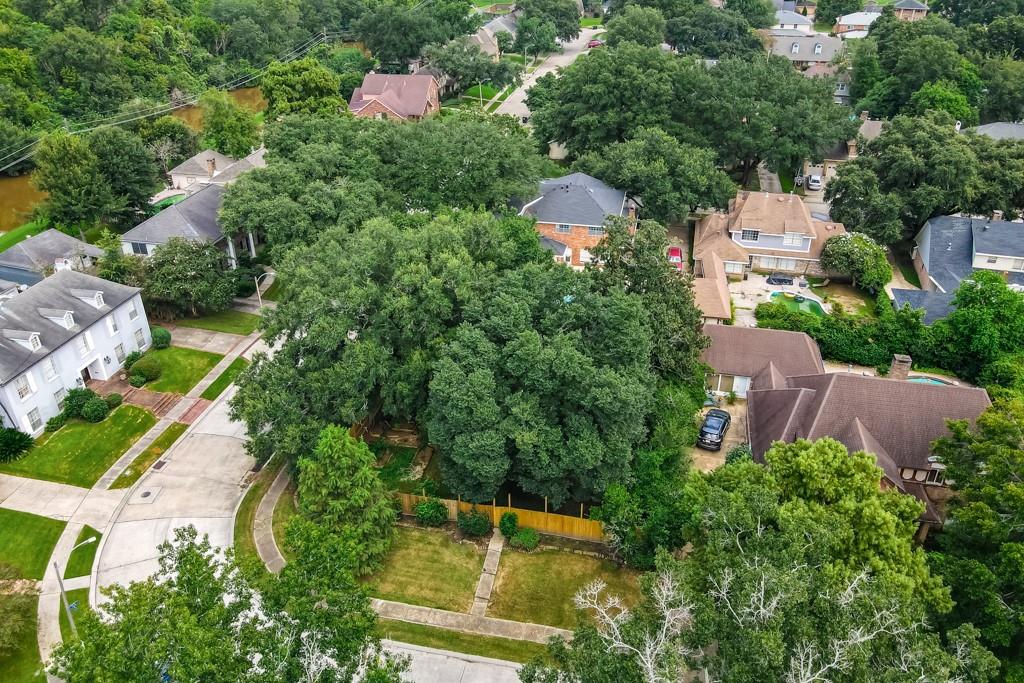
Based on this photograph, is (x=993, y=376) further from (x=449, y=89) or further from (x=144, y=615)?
(x=449, y=89)

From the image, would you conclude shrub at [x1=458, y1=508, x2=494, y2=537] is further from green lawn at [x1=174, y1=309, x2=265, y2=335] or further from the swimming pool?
the swimming pool

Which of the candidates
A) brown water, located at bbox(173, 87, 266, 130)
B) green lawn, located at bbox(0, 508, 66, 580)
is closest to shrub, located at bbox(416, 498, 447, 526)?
green lawn, located at bbox(0, 508, 66, 580)

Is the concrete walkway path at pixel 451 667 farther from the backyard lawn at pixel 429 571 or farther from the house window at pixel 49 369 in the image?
the house window at pixel 49 369

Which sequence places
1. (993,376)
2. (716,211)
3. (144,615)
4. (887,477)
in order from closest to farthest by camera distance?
(144,615) < (887,477) < (993,376) < (716,211)

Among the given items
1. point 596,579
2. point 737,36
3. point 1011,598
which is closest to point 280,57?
point 737,36

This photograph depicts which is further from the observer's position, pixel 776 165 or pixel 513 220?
pixel 776 165

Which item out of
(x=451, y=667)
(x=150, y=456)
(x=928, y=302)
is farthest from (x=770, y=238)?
(x=150, y=456)

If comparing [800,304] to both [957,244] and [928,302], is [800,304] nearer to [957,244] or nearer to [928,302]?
[928,302]
